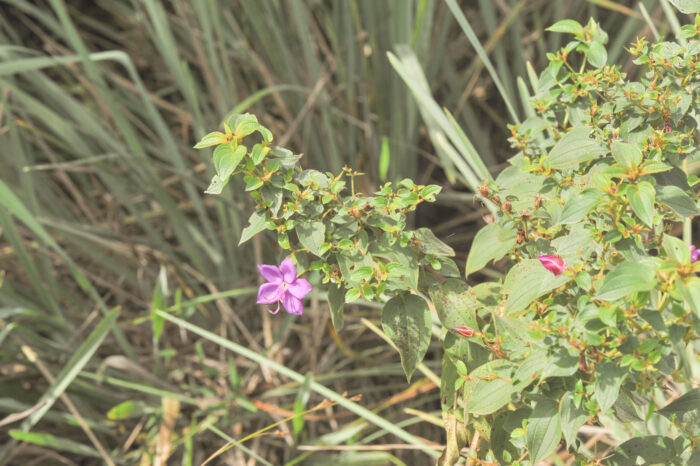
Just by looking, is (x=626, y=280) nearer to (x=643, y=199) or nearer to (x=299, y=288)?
Answer: (x=643, y=199)

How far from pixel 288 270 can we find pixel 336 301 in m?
0.06

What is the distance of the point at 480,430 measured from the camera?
25.9 inches

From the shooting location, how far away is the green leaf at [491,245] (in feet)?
2.23

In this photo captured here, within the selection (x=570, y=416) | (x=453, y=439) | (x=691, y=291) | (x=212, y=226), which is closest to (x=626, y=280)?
(x=691, y=291)

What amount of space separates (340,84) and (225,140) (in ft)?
2.62

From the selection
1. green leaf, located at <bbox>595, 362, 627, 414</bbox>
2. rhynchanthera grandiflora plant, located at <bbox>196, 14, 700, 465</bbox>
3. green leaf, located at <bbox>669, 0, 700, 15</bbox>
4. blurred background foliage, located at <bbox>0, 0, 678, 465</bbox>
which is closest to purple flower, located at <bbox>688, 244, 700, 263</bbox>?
rhynchanthera grandiflora plant, located at <bbox>196, 14, 700, 465</bbox>

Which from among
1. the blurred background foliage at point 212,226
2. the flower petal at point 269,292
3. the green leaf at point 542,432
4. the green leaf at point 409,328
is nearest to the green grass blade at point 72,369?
the blurred background foliage at point 212,226

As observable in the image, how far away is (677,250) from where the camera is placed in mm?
489

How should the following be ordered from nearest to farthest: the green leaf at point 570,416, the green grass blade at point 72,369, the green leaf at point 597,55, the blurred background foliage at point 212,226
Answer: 1. the green leaf at point 570,416
2. the green leaf at point 597,55
3. the green grass blade at point 72,369
4. the blurred background foliage at point 212,226

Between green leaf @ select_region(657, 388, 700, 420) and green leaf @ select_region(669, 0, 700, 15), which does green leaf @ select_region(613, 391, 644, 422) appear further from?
green leaf @ select_region(669, 0, 700, 15)

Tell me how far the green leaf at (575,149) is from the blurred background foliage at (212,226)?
522 millimetres

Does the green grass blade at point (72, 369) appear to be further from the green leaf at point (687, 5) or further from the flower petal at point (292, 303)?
the green leaf at point (687, 5)

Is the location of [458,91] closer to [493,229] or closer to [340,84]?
[340,84]

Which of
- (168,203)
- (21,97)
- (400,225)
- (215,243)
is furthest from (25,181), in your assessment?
(400,225)
